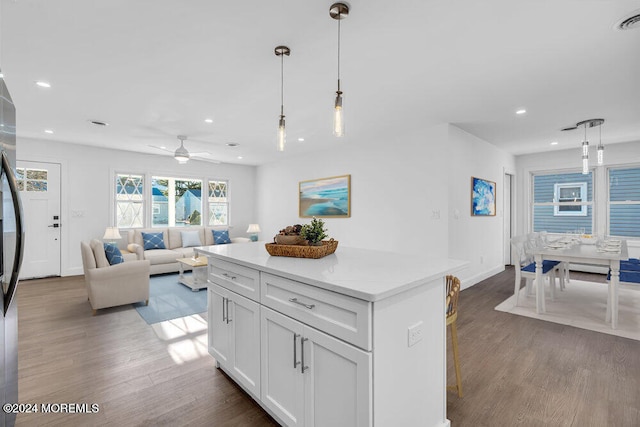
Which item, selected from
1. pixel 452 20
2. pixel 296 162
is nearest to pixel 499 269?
pixel 296 162

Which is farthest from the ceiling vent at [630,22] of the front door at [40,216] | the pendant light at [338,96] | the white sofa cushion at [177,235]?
the front door at [40,216]

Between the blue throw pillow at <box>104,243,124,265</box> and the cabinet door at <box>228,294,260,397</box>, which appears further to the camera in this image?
the blue throw pillow at <box>104,243,124,265</box>

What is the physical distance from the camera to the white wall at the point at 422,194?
416cm

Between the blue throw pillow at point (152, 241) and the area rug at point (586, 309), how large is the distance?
5.92 meters

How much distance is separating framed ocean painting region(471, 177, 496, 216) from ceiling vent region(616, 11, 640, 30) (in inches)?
112

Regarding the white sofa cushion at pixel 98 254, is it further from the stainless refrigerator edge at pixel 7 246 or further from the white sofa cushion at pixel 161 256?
the stainless refrigerator edge at pixel 7 246

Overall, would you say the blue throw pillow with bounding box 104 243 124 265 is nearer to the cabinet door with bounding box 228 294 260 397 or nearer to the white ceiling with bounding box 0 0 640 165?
the white ceiling with bounding box 0 0 640 165

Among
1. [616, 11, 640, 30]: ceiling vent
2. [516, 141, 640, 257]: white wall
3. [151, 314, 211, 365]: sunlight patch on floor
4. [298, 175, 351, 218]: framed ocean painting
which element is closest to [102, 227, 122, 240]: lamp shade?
[151, 314, 211, 365]: sunlight patch on floor

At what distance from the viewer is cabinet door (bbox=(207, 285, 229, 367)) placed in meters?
2.11

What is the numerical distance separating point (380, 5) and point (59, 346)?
12.4 ft

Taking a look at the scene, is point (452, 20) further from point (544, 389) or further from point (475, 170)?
point (475, 170)

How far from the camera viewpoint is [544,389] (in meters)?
2.06

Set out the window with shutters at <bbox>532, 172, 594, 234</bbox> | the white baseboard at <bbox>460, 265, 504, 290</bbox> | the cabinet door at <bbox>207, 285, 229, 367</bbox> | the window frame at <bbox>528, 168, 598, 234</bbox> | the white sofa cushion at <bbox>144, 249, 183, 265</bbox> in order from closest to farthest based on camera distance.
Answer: the cabinet door at <bbox>207, 285, 229, 367</bbox> → the white baseboard at <bbox>460, 265, 504, 290</bbox> → the white sofa cushion at <bbox>144, 249, 183, 265</bbox> → the window frame at <bbox>528, 168, 598, 234</bbox> → the window with shutters at <bbox>532, 172, 594, 234</bbox>

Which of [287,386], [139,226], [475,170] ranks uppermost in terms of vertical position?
[475,170]
